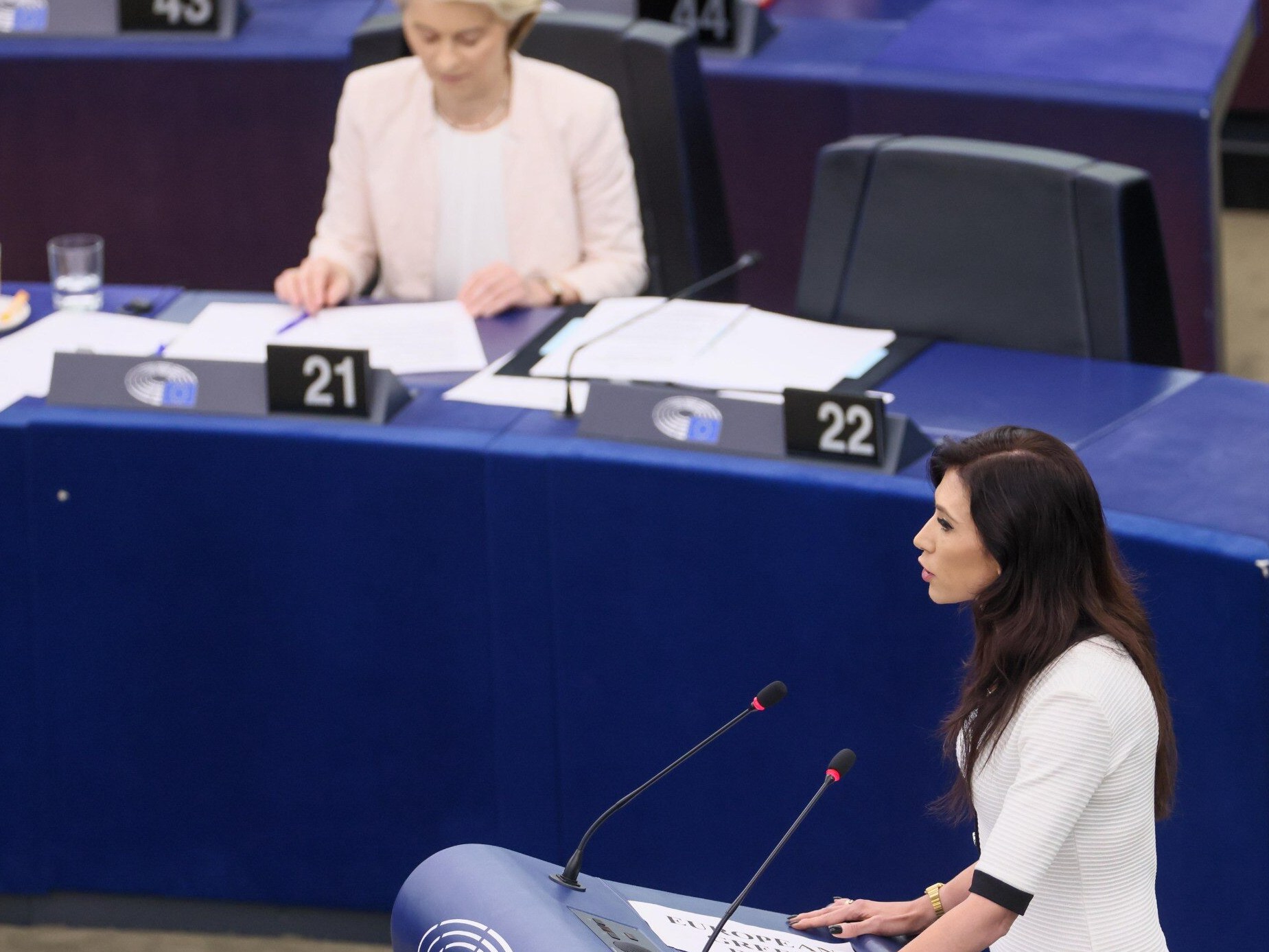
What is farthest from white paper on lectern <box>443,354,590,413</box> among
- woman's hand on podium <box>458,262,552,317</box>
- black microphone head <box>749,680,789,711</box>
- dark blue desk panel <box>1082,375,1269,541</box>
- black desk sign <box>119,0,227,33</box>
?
black desk sign <box>119,0,227,33</box>

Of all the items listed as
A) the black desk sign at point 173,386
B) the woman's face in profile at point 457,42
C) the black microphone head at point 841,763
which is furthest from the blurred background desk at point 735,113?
the black microphone head at point 841,763

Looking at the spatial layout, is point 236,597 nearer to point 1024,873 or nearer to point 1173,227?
point 1024,873

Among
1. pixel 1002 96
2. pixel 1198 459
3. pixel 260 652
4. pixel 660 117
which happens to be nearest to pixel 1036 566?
pixel 1198 459

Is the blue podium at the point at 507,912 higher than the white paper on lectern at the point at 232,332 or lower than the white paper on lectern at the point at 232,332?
lower

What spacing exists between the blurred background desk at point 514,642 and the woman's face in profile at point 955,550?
42cm

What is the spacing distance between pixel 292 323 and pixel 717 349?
624 mm

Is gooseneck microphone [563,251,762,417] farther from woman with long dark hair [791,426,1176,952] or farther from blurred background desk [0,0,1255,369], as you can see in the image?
blurred background desk [0,0,1255,369]

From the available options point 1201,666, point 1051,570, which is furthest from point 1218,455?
point 1051,570

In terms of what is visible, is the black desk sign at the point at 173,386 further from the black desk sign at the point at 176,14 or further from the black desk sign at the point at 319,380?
the black desk sign at the point at 176,14

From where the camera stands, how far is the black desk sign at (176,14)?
156 inches

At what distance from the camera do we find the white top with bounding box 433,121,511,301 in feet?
9.62

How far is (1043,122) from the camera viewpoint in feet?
11.8

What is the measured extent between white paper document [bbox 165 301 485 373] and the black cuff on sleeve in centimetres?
121

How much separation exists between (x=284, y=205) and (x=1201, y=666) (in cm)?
264
